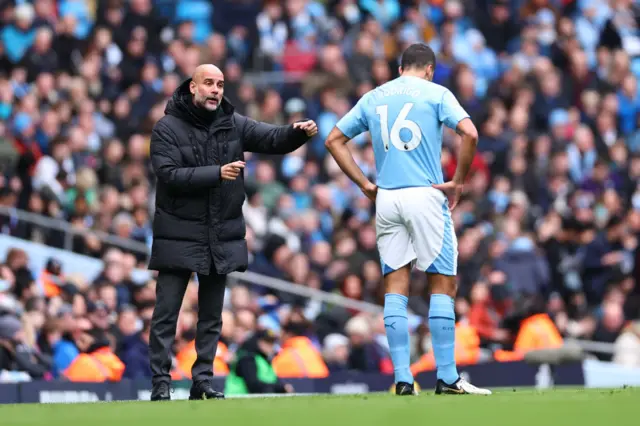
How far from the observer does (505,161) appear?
78.3ft

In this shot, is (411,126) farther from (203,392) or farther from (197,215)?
(203,392)

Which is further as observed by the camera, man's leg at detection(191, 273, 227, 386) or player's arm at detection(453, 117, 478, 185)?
man's leg at detection(191, 273, 227, 386)

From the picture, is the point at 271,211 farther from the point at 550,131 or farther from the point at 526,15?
the point at 526,15

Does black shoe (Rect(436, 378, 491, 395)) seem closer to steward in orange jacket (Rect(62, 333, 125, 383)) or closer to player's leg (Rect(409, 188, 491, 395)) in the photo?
player's leg (Rect(409, 188, 491, 395))

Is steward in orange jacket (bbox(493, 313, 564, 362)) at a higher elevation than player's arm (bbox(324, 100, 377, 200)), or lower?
lower

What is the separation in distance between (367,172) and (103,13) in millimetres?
4856

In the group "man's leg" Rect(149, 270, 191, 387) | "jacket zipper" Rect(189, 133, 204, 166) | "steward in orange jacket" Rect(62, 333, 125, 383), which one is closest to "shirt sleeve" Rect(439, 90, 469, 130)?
"jacket zipper" Rect(189, 133, 204, 166)

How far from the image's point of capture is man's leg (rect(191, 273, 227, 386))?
11.0 meters

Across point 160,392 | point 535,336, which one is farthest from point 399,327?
point 535,336

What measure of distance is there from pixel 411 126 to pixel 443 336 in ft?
4.57

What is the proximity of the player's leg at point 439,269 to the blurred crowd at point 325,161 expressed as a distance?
588cm

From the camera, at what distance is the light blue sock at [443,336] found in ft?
34.8

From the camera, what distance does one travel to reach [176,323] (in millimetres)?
11000

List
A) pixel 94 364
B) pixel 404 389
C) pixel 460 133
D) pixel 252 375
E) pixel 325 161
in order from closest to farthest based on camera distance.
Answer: pixel 404 389
pixel 460 133
pixel 252 375
pixel 94 364
pixel 325 161
